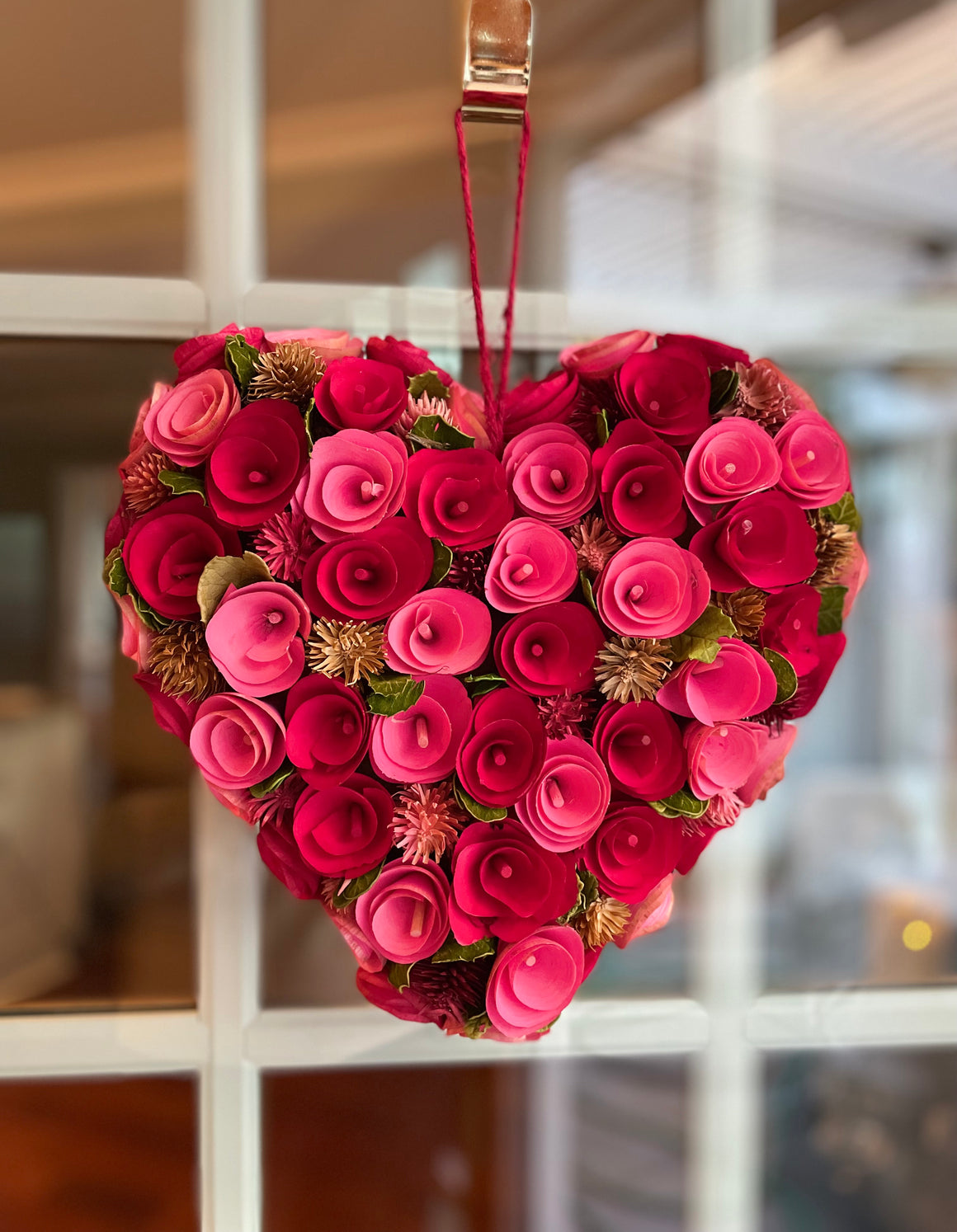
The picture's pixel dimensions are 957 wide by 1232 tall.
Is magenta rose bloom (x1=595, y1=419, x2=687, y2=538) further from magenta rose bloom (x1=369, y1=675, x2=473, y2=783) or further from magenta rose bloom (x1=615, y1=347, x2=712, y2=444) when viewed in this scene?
magenta rose bloom (x1=369, y1=675, x2=473, y2=783)

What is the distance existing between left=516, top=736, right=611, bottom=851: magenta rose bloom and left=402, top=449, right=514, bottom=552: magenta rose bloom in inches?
4.8

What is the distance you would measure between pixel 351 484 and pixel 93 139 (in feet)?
1.15

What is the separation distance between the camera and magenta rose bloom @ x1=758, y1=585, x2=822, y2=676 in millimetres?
490

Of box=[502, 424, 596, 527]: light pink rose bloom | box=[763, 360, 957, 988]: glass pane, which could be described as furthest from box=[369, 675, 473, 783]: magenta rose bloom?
box=[763, 360, 957, 988]: glass pane

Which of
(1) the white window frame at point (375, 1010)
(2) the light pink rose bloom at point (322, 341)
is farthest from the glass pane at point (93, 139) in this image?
(2) the light pink rose bloom at point (322, 341)

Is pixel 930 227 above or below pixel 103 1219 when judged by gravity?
above

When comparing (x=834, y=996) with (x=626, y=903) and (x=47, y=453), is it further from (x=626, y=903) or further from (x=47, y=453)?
(x=47, y=453)

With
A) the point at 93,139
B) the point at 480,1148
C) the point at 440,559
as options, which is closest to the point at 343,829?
the point at 440,559

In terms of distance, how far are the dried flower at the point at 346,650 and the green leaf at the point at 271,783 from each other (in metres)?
0.06

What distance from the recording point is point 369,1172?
646mm

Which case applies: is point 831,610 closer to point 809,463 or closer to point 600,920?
point 809,463

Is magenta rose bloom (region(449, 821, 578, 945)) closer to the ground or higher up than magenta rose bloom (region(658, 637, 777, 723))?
closer to the ground

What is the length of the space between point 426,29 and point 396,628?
1.46 ft

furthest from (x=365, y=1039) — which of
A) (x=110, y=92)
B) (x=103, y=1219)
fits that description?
(x=110, y=92)
